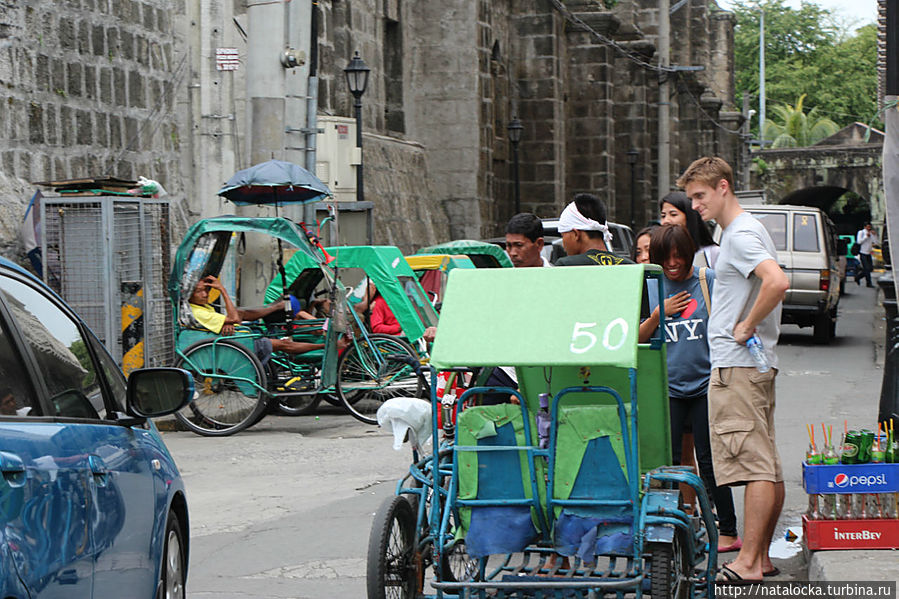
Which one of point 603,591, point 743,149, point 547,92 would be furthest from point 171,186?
point 743,149

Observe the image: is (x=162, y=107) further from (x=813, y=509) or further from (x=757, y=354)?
(x=813, y=509)

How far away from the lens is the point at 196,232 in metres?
12.5

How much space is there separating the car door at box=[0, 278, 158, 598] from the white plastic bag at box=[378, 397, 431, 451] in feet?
3.90

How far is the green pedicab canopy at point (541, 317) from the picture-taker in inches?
190

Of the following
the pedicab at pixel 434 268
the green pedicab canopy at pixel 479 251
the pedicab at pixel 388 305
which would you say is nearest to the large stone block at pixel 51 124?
the pedicab at pixel 388 305

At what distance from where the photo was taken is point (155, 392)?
15.5 feet

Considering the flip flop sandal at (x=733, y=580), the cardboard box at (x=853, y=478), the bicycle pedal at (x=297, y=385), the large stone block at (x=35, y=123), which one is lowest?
the flip flop sandal at (x=733, y=580)

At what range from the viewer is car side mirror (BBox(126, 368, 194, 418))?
467 centimetres

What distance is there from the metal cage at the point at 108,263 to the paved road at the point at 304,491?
1.05m

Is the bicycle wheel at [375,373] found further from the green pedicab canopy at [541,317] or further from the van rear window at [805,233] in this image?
the van rear window at [805,233]

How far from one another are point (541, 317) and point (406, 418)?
3.31ft

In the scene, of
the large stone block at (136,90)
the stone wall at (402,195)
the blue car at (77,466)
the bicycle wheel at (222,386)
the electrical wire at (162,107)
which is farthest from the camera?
the stone wall at (402,195)

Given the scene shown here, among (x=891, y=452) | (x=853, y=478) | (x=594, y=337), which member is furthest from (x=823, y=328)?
(x=594, y=337)

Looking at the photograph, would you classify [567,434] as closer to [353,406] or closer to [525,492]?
[525,492]
